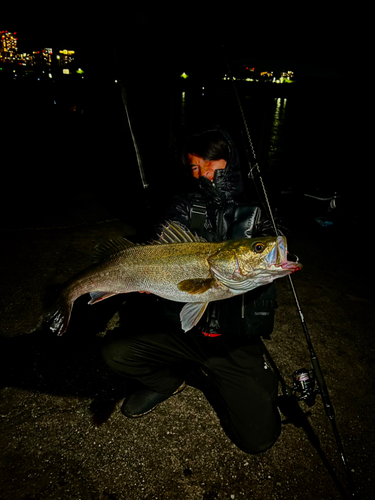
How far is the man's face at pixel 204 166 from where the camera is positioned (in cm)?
272

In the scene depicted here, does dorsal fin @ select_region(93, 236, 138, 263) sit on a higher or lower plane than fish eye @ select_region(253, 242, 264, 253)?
lower

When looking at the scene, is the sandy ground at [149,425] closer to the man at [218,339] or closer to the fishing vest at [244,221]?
the man at [218,339]

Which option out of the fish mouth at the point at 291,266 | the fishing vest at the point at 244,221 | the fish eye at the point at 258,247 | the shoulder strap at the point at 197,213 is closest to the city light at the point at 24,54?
the shoulder strap at the point at 197,213

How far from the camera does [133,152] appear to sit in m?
11.2

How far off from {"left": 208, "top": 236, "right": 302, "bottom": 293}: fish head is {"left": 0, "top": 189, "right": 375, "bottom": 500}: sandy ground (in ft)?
4.69

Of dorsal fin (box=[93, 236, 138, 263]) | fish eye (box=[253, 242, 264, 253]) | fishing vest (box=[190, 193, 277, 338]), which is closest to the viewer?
fish eye (box=[253, 242, 264, 253])

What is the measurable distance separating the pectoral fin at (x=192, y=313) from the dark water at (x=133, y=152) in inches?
53.9

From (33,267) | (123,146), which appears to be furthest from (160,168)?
(33,267)

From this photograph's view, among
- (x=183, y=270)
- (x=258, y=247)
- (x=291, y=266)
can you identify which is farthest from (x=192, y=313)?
(x=291, y=266)

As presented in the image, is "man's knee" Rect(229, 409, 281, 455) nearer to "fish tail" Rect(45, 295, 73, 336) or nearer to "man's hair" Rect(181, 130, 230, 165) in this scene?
"fish tail" Rect(45, 295, 73, 336)

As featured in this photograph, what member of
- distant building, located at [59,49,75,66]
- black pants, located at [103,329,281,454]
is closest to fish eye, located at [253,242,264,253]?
black pants, located at [103,329,281,454]

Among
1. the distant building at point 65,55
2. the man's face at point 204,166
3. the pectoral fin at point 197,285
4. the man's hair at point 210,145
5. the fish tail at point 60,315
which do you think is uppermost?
the distant building at point 65,55

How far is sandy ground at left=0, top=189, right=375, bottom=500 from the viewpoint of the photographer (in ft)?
7.07

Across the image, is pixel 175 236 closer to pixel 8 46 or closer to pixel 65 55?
pixel 65 55
